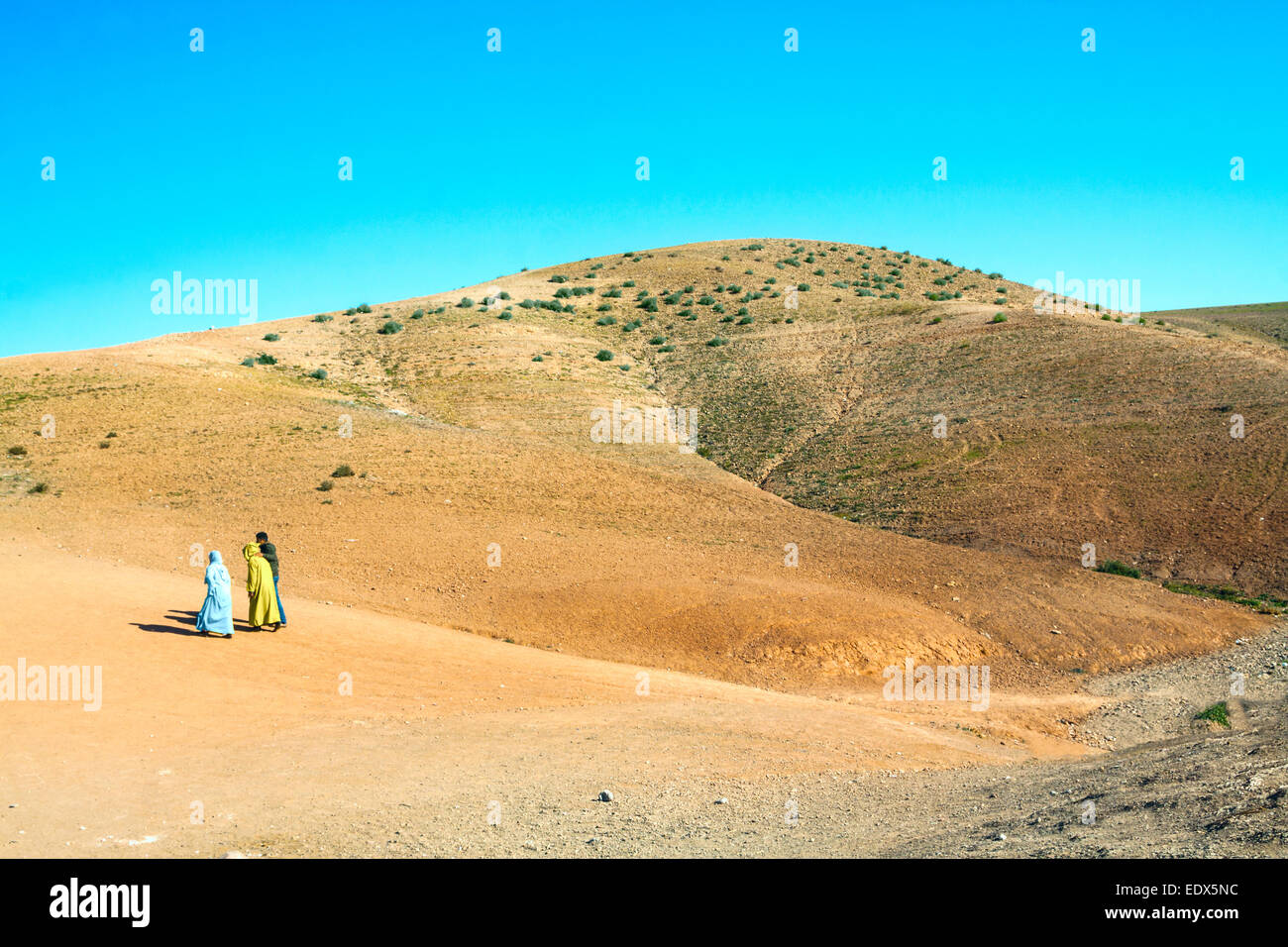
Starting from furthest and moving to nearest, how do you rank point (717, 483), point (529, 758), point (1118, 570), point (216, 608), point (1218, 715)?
point (717, 483)
point (1118, 570)
point (216, 608)
point (1218, 715)
point (529, 758)

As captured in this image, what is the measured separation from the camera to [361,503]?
84.7ft

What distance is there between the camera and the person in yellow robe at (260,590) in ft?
53.6

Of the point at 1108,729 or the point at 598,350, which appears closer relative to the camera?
the point at 1108,729

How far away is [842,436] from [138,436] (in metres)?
25.2

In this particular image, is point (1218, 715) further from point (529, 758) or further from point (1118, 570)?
point (529, 758)

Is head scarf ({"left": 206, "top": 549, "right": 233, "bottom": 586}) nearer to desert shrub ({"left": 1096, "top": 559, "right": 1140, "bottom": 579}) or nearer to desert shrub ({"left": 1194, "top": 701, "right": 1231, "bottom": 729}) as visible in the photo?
desert shrub ({"left": 1194, "top": 701, "right": 1231, "bottom": 729})

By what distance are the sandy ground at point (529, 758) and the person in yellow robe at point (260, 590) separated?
306 millimetres

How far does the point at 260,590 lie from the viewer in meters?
16.4

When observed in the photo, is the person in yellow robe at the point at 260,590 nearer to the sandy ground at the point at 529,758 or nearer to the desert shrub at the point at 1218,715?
the sandy ground at the point at 529,758

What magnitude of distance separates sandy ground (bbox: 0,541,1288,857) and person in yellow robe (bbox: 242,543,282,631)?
31cm

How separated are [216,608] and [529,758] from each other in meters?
7.60

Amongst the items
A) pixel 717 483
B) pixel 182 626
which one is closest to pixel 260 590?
pixel 182 626
